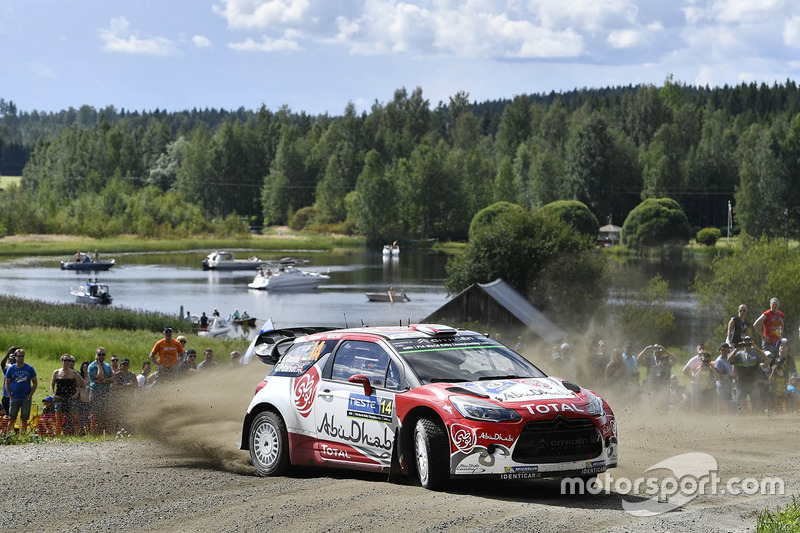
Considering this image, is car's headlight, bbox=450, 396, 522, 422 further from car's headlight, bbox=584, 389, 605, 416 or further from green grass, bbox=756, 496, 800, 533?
green grass, bbox=756, 496, 800, 533

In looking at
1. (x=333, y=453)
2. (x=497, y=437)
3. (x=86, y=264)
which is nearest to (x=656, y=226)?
(x=86, y=264)

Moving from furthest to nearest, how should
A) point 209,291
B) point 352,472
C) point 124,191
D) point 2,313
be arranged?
point 124,191 → point 209,291 → point 2,313 → point 352,472

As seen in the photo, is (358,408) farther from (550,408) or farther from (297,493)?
(550,408)

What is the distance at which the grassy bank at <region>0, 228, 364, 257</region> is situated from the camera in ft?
427

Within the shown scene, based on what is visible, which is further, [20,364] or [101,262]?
[101,262]

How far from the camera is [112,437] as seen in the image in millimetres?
15734

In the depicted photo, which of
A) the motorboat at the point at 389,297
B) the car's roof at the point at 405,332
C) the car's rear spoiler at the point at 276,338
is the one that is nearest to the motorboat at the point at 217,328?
the motorboat at the point at 389,297

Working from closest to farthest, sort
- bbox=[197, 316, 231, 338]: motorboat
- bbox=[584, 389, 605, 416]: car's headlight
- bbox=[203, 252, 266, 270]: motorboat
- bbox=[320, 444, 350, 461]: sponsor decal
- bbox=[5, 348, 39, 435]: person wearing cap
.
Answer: bbox=[584, 389, 605, 416]: car's headlight
bbox=[320, 444, 350, 461]: sponsor decal
bbox=[5, 348, 39, 435]: person wearing cap
bbox=[197, 316, 231, 338]: motorboat
bbox=[203, 252, 266, 270]: motorboat

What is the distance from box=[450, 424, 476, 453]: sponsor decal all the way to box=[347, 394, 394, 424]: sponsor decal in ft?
2.97

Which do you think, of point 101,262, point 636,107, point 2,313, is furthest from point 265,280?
point 636,107

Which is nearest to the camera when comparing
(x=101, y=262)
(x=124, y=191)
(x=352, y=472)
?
(x=352, y=472)

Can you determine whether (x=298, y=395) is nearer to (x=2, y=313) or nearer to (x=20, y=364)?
(x=20, y=364)

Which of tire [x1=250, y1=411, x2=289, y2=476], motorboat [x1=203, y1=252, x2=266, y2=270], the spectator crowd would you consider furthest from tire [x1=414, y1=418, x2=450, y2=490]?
motorboat [x1=203, y1=252, x2=266, y2=270]

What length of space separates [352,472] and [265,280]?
76420mm
